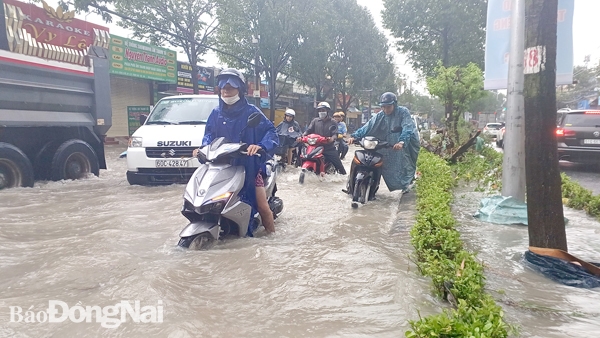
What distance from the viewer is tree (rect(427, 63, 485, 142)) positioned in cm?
1115

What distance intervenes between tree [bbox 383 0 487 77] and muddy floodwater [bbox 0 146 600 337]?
19892mm

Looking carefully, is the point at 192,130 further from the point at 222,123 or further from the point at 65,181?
the point at 222,123

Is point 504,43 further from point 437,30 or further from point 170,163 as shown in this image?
point 437,30

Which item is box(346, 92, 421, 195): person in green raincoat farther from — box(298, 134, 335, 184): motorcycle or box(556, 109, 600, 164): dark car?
box(556, 109, 600, 164): dark car

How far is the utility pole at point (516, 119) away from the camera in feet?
16.4

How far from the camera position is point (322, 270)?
340cm

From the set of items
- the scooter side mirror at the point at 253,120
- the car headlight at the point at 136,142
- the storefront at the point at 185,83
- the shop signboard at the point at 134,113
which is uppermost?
the storefront at the point at 185,83

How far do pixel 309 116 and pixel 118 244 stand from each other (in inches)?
1402

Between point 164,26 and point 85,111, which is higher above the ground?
point 164,26

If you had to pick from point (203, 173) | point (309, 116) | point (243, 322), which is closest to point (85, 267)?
point (203, 173)

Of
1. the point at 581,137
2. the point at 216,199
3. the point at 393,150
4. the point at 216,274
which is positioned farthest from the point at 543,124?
the point at 581,137

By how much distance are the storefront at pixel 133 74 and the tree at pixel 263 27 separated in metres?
2.94

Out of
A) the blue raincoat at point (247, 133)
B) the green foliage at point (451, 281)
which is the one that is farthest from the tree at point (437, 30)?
the blue raincoat at point (247, 133)

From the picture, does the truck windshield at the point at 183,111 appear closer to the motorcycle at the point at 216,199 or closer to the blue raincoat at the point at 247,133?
the blue raincoat at the point at 247,133
